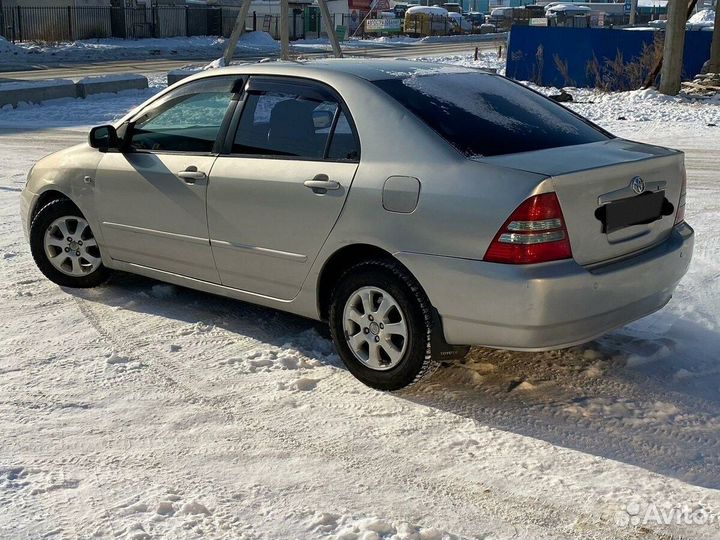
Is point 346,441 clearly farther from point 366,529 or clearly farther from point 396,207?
point 396,207

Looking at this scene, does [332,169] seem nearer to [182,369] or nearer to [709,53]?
[182,369]

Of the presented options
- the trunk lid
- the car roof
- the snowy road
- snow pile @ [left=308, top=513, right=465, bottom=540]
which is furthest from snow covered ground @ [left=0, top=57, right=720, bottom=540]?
the snowy road

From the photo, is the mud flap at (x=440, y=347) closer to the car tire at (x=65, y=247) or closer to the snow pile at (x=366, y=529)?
the snow pile at (x=366, y=529)

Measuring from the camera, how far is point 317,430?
13.8 feet

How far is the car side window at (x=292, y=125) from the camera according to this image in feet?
15.8

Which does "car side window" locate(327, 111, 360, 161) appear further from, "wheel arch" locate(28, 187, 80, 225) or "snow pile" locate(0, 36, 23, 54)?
"snow pile" locate(0, 36, 23, 54)

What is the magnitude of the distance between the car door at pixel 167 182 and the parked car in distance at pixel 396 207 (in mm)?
11

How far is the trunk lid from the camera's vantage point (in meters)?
4.16

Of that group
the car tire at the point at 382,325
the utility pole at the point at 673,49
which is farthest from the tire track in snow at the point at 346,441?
the utility pole at the point at 673,49

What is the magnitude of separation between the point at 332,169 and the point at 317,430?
4.43 ft

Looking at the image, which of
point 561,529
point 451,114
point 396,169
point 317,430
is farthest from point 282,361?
point 561,529

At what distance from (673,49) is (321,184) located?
16.3 metres

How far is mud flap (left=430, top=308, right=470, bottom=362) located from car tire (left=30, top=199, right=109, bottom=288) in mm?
2783

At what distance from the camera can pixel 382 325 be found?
454 centimetres
